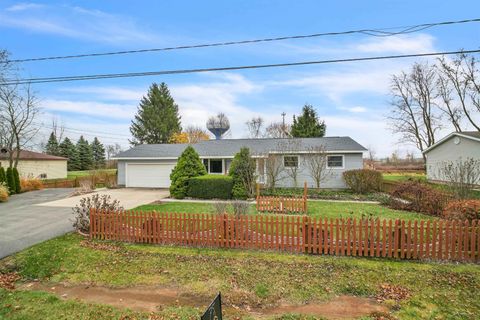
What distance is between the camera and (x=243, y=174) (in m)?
15.7

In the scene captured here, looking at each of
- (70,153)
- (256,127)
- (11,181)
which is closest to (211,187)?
(11,181)

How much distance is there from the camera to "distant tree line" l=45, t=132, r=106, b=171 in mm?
45312

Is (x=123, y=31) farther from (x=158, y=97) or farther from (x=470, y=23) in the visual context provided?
(x=158, y=97)

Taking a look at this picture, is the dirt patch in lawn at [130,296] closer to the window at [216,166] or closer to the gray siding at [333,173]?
the gray siding at [333,173]

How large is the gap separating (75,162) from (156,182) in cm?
3210

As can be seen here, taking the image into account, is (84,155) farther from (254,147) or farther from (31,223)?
(31,223)

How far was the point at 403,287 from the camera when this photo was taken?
199 inches

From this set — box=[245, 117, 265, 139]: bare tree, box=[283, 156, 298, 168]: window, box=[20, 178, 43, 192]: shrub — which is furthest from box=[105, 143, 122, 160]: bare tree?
box=[283, 156, 298, 168]: window

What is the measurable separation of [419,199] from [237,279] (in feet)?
33.6

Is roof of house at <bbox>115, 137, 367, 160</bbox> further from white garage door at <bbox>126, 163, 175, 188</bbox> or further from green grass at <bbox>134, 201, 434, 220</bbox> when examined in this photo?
green grass at <bbox>134, 201, 434, 220</bbox>

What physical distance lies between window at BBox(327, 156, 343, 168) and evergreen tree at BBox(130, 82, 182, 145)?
113 ft

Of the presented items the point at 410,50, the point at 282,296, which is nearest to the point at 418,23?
the point at 410,50

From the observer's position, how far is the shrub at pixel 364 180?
694 inches

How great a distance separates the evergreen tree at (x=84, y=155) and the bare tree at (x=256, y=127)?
96.0 feet
